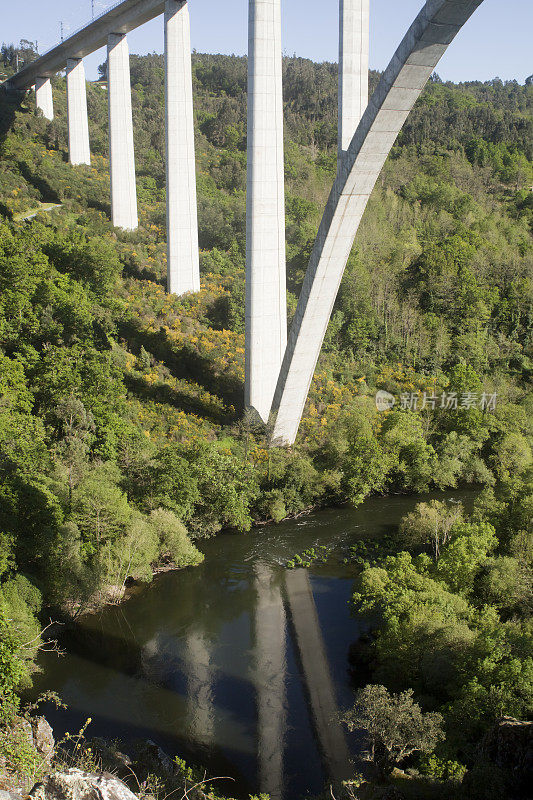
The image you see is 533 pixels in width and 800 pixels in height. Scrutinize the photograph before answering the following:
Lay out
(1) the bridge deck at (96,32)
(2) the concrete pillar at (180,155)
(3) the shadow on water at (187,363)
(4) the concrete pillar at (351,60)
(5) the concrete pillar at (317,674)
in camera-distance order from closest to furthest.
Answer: (5) the concrete pillar at (317,674) → (4) the concrete pillar at (351,60) → (3) the shadow on water at (187,363) → (2) the concrete pillar at (180,155) → (1) the bridge deck at (96,32)

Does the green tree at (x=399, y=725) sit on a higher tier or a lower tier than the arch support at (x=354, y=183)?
lower

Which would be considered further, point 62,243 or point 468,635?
point 62,243

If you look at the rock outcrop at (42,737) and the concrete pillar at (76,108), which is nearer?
the rock outcrop at (42,737)

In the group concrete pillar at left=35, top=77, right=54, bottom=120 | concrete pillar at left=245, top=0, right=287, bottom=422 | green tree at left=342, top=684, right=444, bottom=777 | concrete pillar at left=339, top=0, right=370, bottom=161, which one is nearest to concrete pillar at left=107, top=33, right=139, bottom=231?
concrete pillar at left=245, top=0, right=287, bottom=422

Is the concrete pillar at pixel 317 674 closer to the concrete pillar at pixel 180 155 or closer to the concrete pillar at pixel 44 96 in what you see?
the concrete pillar at pixel 180 155

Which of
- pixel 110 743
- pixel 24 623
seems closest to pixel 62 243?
pixel 24 623

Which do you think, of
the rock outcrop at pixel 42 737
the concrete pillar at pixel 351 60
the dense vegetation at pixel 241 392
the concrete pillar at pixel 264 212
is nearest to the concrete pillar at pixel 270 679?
the dense vegetation at pixel 241 392

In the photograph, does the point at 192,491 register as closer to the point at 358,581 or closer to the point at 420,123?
the point at 358,581
